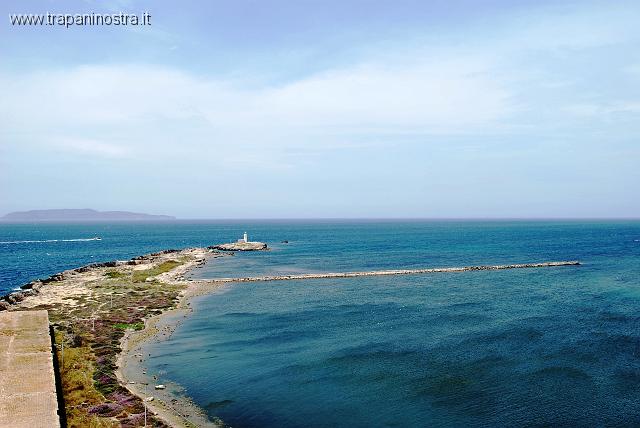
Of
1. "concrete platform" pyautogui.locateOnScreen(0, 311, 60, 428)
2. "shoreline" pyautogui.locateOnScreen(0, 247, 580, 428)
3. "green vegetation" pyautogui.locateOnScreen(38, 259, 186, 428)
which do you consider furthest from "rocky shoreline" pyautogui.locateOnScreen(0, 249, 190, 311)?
"concrete platform" pyautogui.locateOnScreen(0, 311, 60, 428)

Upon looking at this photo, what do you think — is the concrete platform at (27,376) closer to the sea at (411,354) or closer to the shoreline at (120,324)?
the shoreline at (120,324)

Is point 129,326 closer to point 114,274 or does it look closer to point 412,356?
point 412,356

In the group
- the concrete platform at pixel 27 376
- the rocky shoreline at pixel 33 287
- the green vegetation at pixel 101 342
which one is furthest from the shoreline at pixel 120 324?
the concrete platform at pixel 27 376

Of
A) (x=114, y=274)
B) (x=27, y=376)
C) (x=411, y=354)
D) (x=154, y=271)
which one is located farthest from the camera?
(x=154, y=271)

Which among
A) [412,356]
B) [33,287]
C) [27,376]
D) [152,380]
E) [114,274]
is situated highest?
[114,274]

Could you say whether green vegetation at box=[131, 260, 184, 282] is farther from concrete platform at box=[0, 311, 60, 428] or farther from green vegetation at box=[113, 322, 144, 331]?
concrete platform at box=[0, 311, 60, 428]

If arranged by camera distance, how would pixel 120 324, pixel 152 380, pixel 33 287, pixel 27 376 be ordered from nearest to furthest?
pixel 27 376 → pixel 152 380 → pixel 120 324 → pixel 33 287

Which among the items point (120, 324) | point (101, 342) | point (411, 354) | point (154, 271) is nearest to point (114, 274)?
point (154, 271)
